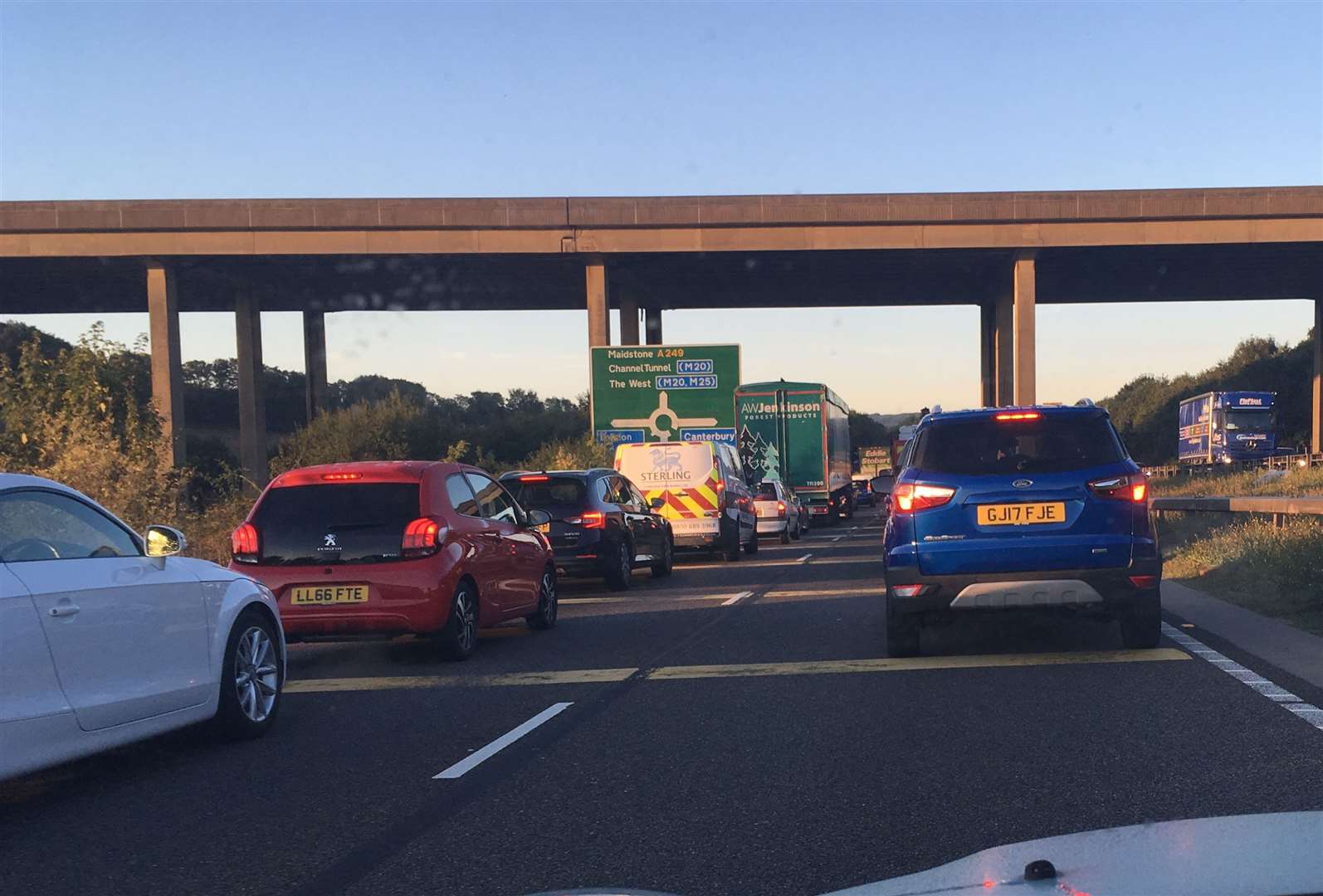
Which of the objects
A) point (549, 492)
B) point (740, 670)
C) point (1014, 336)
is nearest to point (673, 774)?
point (740, 670)

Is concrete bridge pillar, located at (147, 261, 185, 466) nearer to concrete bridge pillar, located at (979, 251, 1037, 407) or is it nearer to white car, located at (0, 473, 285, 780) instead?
→ concrete bridge pillar, located at (979, 251, 1037, 407)

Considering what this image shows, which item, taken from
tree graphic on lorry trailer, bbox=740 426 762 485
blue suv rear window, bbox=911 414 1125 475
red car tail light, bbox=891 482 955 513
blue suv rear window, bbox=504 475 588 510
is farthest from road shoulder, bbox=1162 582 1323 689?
tree graphic on lorry trailer, bbox=740 426 762 485

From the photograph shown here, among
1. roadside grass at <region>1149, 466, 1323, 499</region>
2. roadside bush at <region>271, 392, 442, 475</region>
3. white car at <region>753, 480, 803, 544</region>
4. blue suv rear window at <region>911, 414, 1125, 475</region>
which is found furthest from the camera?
roadside bush at <region>271, 392, 442, 475</region>

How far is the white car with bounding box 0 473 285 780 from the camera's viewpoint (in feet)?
18.7

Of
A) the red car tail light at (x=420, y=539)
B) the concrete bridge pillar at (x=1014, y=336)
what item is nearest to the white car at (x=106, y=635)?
the red car tail light at (x=420, y=539)

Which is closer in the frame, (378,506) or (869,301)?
(378,506)

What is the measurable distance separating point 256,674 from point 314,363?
46.4m

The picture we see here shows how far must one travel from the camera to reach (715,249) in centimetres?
4141

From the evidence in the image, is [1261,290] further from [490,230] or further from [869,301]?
[490,230]

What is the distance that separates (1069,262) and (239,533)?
126 feet

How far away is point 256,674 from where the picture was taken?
7777 millimetres

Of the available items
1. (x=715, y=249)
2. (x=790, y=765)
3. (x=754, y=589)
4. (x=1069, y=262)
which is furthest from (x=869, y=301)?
(x=790, y=765)

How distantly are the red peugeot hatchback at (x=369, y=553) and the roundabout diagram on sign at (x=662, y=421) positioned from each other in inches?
761

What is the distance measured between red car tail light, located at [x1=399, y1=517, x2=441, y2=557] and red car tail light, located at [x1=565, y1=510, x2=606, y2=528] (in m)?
6.46
